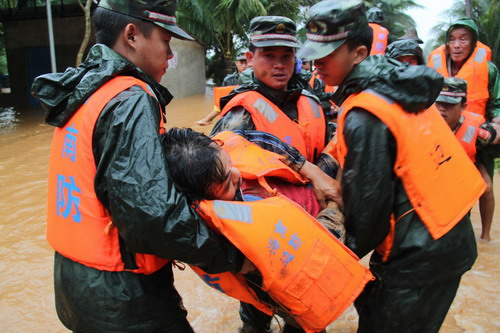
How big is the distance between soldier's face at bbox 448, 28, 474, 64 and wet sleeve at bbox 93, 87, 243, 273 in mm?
4082

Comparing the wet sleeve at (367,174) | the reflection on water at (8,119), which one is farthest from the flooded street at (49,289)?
the reflection on water at (8,119)

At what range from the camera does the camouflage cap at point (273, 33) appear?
9.00 ft

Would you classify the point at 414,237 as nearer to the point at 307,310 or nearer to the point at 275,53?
the point at 307,310

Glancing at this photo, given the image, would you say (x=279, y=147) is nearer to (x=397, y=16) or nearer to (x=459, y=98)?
(x=459, y=98)

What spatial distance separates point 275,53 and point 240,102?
0.44 meters

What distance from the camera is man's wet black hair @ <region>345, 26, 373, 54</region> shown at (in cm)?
190

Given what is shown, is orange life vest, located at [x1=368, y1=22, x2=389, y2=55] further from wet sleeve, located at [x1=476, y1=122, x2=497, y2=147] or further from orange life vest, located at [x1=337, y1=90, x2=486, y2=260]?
orange life vest, located at [x1=337, y1=90, x2=486, y2=260]

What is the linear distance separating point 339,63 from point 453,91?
207 cm

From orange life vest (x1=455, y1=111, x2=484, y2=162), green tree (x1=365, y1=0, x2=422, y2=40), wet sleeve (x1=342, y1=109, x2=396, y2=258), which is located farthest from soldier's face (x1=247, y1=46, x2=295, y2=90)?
green tree (x1=365, y1=0, x2=422, y2=40)

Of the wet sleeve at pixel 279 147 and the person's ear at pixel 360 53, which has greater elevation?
the person's ear at pixel 360 53

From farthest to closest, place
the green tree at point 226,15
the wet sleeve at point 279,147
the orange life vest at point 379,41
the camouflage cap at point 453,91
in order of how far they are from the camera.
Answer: the green tree at point 226,15 < the orange life vest at point 379,41 < the camouflage cap at point 453,91 < the wet sleeve at point 279,147

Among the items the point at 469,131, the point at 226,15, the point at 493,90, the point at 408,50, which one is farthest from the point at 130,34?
the point at 226,15

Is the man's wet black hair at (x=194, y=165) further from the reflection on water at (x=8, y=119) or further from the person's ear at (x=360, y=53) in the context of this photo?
the reflection on water at (x=8, y=119)

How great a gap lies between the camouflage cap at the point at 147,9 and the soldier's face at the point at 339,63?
715 millimetres
